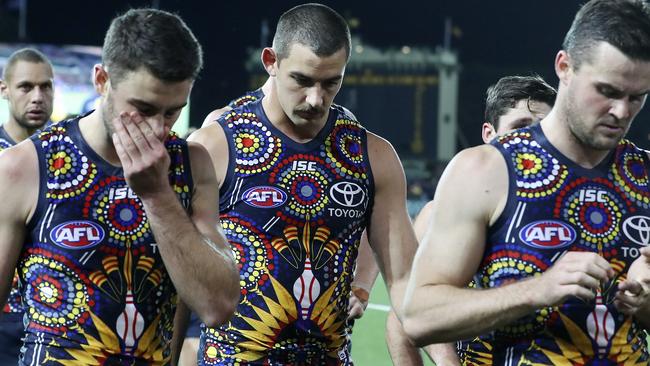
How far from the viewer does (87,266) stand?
11.7 feet

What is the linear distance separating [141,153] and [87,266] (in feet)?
1.61

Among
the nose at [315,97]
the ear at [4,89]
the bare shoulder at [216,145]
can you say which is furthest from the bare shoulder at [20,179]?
the ear at [4,89]

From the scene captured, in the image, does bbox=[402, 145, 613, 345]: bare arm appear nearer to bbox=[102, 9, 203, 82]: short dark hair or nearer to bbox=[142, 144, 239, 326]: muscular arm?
bbox=[142, 144, 239, 326]: muscular arm

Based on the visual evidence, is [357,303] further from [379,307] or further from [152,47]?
[379,307]

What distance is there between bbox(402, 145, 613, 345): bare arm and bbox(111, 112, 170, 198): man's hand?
846 millimetres

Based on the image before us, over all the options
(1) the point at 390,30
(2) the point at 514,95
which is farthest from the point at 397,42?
(2) the point at 514,95

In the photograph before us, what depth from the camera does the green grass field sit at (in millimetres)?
10352

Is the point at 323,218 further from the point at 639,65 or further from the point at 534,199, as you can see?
the point at 639,65

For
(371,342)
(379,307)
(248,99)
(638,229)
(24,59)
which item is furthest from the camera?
(379,307)

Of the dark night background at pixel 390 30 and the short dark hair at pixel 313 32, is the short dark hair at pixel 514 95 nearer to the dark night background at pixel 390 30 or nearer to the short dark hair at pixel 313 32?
the short dark hair at pixel 313 32

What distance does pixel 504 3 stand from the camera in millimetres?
33500

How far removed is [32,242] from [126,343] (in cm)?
45

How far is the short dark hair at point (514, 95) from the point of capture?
5.40 meters

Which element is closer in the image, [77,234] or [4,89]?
[77,234]
